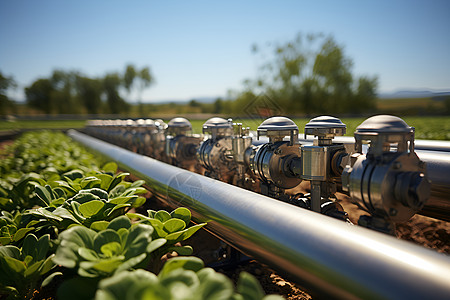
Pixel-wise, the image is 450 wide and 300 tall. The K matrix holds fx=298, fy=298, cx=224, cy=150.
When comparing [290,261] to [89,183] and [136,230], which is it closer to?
[136,230]

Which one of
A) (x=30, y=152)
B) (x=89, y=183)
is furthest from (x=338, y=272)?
(x=30, y=152)

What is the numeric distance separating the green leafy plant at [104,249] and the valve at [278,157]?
94 centimetres

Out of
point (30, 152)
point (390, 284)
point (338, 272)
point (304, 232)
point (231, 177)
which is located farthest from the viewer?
point (30, 152)

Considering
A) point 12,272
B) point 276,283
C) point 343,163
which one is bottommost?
point 276,283

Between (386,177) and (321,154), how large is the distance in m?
0.39

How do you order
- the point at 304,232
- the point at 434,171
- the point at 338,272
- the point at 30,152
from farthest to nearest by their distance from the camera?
1. the point at 30,152
2. the point at 434,171
3. the point at 304,232
4. the point at 338,272

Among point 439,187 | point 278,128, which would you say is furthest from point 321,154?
point 439,187

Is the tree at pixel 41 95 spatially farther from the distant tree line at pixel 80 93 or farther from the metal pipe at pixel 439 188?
the metal pipe at pixel 439 188

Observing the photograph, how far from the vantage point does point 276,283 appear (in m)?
1.55

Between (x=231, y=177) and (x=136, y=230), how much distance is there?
160cm

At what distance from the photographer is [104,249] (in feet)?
3.27

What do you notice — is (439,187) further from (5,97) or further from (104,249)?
(5,97)

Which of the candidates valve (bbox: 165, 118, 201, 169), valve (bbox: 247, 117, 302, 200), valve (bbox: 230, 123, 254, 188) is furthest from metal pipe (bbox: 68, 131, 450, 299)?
valve (bbox: 165, 118, 201, 169)

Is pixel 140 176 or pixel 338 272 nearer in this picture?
pixel 338 272
